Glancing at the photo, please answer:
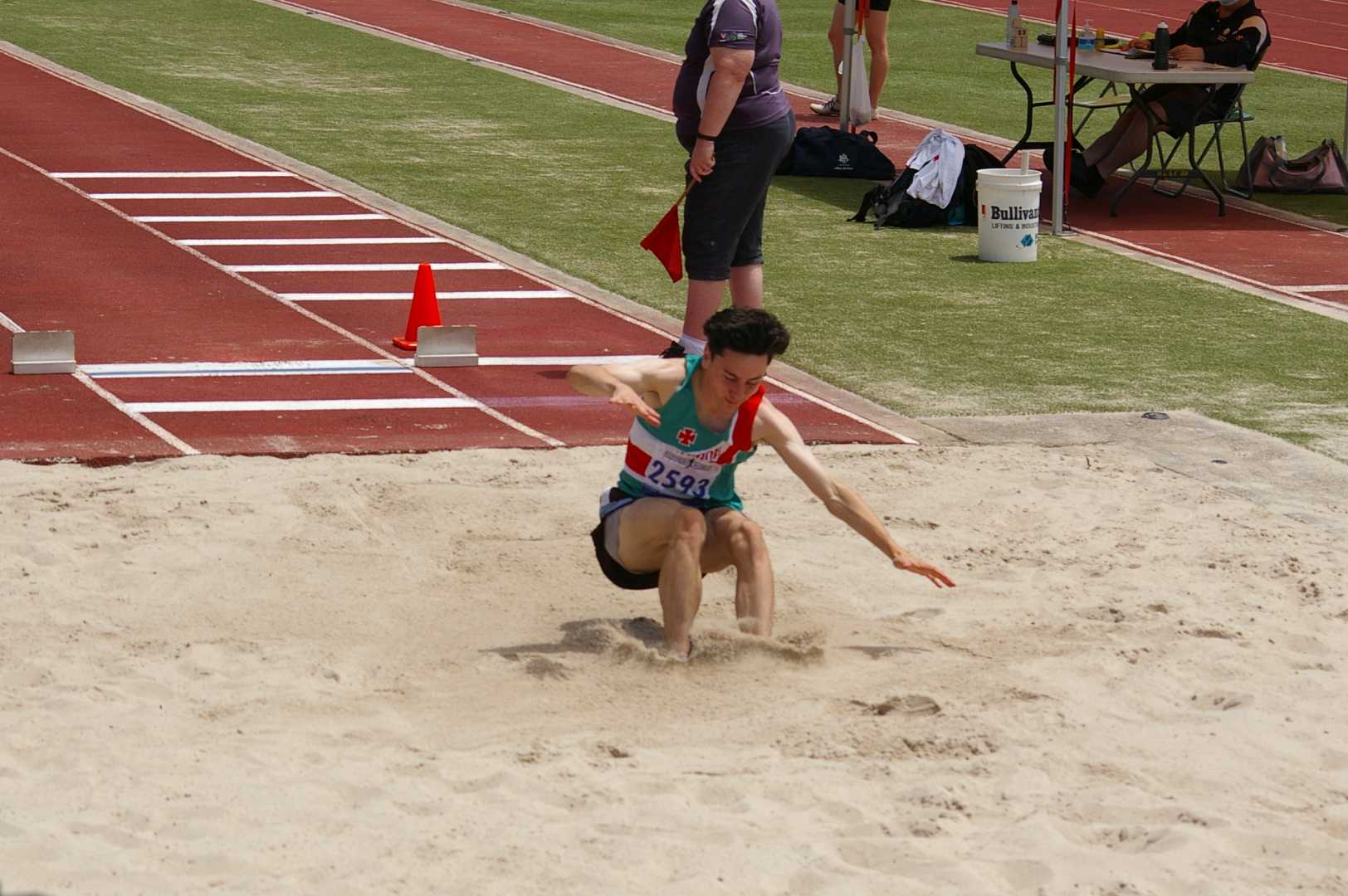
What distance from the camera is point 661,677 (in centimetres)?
618

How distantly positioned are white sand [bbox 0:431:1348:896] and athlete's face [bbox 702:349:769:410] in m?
0.81

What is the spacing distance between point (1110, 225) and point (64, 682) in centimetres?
1033

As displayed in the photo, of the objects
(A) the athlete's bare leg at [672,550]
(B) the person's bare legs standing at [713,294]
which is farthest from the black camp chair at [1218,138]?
(A) the athlete's bare leg at [672,550]

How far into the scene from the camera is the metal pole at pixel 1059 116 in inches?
545

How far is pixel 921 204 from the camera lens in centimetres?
1427

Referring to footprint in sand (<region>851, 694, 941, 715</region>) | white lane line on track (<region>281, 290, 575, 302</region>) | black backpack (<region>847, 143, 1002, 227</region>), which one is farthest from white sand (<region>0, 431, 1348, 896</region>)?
black backpack (<region>847, 143, 1002, 227</region>)

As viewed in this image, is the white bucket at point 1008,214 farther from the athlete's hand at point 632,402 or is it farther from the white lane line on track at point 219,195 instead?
the athlete's hand at point 632,402

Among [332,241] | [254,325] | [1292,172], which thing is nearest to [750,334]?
[254,325]

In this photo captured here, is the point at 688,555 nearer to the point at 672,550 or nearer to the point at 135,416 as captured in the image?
the point at 672,550

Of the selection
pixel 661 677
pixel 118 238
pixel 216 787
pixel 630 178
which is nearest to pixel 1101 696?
pixel 661 677

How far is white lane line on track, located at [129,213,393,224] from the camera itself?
1357 cm

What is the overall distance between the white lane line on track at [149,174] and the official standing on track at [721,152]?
6076 mm

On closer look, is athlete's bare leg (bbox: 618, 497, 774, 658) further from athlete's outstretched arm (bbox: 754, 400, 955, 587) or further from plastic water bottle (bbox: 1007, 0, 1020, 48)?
plastic water bottle (bbox: 1007, 0, 1020, 48)

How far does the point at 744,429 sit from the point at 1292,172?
11123 millimetres
